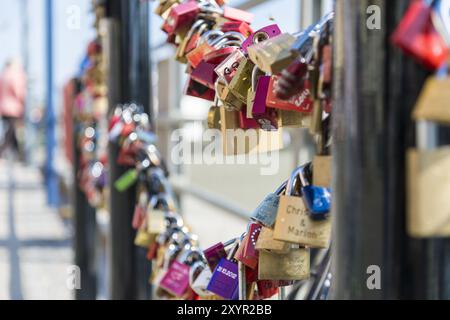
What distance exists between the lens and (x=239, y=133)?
1.10m

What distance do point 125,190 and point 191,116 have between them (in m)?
2.36

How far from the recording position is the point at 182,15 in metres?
1.26

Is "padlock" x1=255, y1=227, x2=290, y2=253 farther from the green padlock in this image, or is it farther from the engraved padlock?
the green padlock

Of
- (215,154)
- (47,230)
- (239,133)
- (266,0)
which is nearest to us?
(239,133)

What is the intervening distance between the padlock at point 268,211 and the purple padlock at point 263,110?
0.08m

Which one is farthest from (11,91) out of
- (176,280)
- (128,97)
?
(176,280)

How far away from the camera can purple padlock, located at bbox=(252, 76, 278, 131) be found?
921 millimetres

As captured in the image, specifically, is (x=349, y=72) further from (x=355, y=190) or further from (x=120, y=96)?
(x=120, y=96)

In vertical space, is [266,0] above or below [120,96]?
above

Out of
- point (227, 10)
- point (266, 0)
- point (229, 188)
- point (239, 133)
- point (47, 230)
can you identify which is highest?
point (266, 0)

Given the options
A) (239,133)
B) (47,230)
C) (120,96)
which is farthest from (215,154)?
(239,133)

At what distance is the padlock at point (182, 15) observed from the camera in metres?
1.25

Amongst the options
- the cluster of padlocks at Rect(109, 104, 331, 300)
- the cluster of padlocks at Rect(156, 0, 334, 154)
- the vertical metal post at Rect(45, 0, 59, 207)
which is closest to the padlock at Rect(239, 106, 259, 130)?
the cluster of padlocks at Rect(156, 0, 334, 154)

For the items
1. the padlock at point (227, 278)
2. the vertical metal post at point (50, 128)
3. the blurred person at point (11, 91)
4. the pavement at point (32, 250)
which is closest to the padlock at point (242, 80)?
the padlock at point (227, 278)
